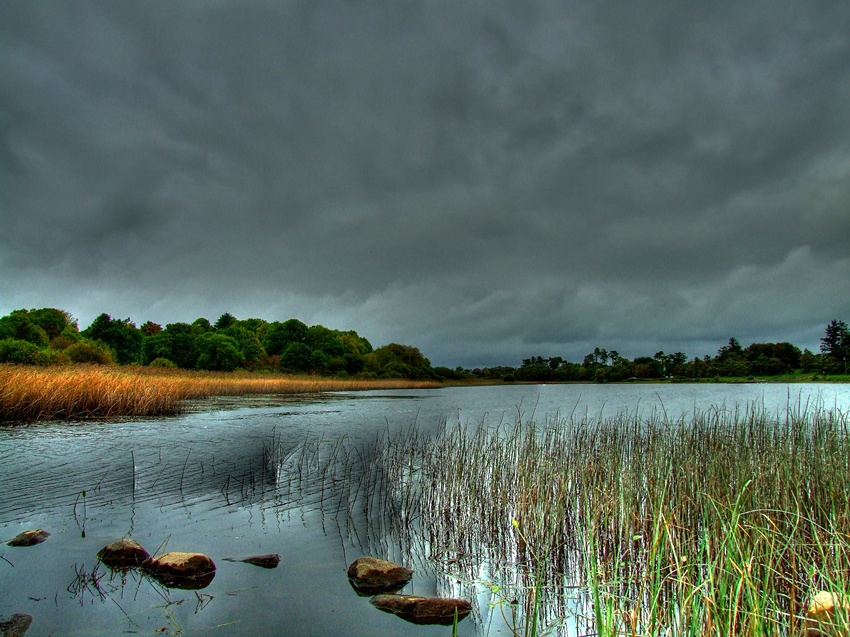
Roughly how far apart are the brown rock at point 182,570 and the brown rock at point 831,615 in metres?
5.30

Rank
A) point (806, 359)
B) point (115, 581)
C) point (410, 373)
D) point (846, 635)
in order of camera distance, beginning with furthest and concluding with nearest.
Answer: point (806, 359) < point (410, 373) < point (115, 581) < point (846, 635)

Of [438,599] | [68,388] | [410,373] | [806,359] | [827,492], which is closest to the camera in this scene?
[438,599]

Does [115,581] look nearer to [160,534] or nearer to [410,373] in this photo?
[160,534]

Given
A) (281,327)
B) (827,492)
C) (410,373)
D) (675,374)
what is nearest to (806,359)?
(675,374)

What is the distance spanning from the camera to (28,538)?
245 inches

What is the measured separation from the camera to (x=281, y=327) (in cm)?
8669

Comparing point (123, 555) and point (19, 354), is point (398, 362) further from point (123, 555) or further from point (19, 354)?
point (123, 555)

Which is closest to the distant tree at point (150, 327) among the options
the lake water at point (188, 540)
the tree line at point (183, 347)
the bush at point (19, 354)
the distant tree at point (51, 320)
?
the tree line at point (183, 347)

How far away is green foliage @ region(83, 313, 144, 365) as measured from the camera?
54.4 metres

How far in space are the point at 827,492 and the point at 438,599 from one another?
512cm

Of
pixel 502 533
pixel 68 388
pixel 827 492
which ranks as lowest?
pixel 502 533

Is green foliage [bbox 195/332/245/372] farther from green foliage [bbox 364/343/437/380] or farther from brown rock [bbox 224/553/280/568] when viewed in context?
brown rock [bbox 224/553/280/568]

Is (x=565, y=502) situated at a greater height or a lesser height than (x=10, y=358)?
lesser

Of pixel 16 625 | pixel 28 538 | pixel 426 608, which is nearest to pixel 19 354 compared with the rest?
pixel 28 538
